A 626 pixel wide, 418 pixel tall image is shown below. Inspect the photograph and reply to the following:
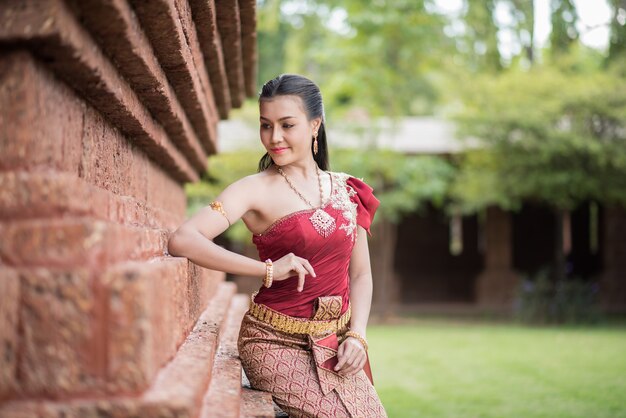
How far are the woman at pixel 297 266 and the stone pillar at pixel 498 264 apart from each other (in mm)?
12440

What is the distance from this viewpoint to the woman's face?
2338 millimetres

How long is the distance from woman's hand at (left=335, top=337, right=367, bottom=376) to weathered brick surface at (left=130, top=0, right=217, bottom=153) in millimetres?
858

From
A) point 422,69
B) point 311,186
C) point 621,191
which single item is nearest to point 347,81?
point 422,69

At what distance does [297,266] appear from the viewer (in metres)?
2.11

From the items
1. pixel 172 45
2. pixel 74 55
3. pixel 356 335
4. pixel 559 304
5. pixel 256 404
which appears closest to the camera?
pixel 74 55

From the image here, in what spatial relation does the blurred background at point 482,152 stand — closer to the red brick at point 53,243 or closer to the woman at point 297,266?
the woman at point 297,266

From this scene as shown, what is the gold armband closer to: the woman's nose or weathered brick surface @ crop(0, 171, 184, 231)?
the woman's nose

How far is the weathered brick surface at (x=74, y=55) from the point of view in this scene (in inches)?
43.1

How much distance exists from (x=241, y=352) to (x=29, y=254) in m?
1.24

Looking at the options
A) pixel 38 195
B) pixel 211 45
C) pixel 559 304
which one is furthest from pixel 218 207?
pixel 559 304

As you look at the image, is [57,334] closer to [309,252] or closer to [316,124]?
[309,252]

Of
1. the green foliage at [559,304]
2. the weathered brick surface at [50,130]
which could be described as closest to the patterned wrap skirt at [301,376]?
the weathered brick surface at [50,130]

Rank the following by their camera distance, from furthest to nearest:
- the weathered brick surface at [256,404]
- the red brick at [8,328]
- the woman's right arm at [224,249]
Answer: the woman's right arm at [224,249]
the weathered brick surface at [256,404]
the red brick at [8,328]

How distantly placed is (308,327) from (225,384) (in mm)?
553
